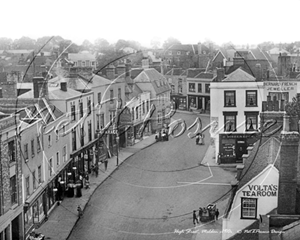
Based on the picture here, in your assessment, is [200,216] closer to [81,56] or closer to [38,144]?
[38,144]

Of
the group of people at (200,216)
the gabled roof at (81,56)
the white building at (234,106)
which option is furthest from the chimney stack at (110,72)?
the group of people at (200,216)

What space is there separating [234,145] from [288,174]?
1.95 feet

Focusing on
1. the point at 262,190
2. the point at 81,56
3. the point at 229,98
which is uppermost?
the point at 81,56

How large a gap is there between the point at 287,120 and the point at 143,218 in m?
2.14

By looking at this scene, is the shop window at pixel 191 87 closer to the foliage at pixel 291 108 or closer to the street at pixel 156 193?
the street at pixel 156 193

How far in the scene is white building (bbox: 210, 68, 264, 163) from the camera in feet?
14.8

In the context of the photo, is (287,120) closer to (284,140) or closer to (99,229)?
(284,140)

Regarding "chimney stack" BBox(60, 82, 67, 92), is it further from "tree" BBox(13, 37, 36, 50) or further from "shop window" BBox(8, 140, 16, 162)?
"shop window" BBox(8, 140, 16, 162)

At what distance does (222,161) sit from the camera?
5309mm

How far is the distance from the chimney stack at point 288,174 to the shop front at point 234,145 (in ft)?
1.19

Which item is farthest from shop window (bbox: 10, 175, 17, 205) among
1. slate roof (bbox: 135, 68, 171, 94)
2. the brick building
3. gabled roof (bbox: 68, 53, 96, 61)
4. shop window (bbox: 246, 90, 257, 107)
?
shop window (bbox: 246, 90, 257, 107)

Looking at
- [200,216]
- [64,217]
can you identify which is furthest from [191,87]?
[64,217]

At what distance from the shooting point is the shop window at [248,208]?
5096mm

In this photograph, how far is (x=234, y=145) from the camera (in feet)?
16.1
